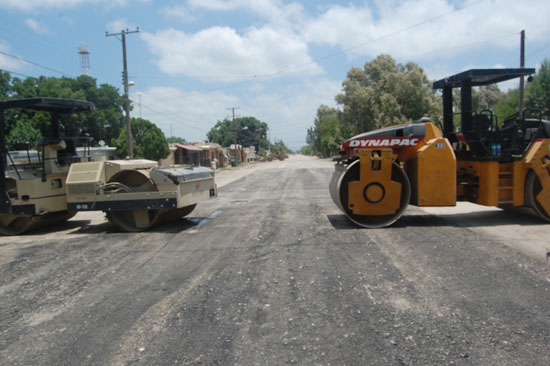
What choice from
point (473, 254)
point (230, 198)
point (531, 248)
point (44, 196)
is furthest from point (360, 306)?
point (230, 198)

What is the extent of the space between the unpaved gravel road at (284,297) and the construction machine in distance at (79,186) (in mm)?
706

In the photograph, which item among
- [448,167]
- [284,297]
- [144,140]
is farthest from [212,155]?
[284,297]

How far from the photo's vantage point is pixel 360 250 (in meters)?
6.54

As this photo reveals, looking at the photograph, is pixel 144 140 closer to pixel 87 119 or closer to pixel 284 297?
pixel 87 119

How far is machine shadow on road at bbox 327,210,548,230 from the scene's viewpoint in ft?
27.7

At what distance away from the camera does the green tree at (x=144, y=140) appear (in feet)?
127

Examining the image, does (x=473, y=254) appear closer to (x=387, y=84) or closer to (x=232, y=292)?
(x=232, y=292)

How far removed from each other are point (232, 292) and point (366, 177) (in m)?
4.25

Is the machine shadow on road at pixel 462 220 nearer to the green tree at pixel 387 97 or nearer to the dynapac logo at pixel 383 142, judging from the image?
the dynapac logo at pixel 383 142

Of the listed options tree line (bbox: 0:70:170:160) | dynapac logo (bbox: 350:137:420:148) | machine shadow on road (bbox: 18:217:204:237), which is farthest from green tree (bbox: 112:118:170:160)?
dynapac logo (bbox: 350:137:420:148)

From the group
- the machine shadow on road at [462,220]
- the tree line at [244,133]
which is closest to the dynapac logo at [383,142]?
the machine shadow on road at [462,220]

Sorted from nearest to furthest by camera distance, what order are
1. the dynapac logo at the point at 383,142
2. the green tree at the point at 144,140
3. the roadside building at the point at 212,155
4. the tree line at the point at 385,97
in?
the dynapac logo at the point at 383,142
the green tree at the point at 144,140
the tree line at the point at 385,97
the roadside building at the point at 212,155

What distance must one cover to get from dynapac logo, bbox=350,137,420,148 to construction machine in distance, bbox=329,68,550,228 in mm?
19

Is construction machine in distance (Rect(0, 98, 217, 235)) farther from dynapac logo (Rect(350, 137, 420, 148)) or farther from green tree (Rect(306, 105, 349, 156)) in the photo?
green tree (Rect(306, 105, 349, 156))
